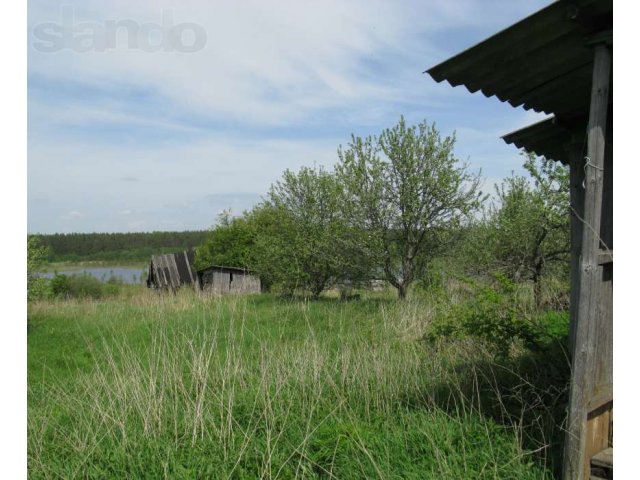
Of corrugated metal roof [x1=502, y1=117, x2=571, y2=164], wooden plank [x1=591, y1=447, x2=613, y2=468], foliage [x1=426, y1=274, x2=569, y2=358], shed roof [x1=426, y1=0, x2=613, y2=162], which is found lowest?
wooden plank [x1=591, y1=447, x2=613, y2=468]

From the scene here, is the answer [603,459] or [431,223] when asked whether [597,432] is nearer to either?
[603,459]

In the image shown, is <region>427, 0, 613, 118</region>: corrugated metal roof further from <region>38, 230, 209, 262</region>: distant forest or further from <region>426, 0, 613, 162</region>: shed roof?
<region>38, 230, 209, 262</region>: distant forest

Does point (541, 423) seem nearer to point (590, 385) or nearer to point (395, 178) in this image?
point (590, 385)

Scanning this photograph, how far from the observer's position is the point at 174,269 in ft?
104

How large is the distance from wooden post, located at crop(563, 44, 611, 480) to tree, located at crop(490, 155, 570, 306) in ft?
32.9

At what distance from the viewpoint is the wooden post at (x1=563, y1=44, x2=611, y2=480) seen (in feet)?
10.9

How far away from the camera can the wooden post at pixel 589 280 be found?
331 cm

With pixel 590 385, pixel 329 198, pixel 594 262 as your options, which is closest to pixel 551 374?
pixel 590 385

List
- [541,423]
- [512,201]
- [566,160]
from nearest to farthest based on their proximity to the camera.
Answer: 1. [541,423]
2. [566,160]
3. [512,201]

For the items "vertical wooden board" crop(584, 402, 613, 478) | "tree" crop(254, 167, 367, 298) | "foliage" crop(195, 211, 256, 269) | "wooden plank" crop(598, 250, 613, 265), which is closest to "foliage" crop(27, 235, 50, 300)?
"tree" crop(254, 167, 367, 298)

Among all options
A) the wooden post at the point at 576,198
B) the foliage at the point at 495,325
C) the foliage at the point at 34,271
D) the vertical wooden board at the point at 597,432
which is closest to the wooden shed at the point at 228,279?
the foliage at the point at 34,271

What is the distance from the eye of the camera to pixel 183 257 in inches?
1254

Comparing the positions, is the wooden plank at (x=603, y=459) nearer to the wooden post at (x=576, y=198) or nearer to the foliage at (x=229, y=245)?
the wooden post at (x=576, y=198)

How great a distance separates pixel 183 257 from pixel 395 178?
64.4 ft
